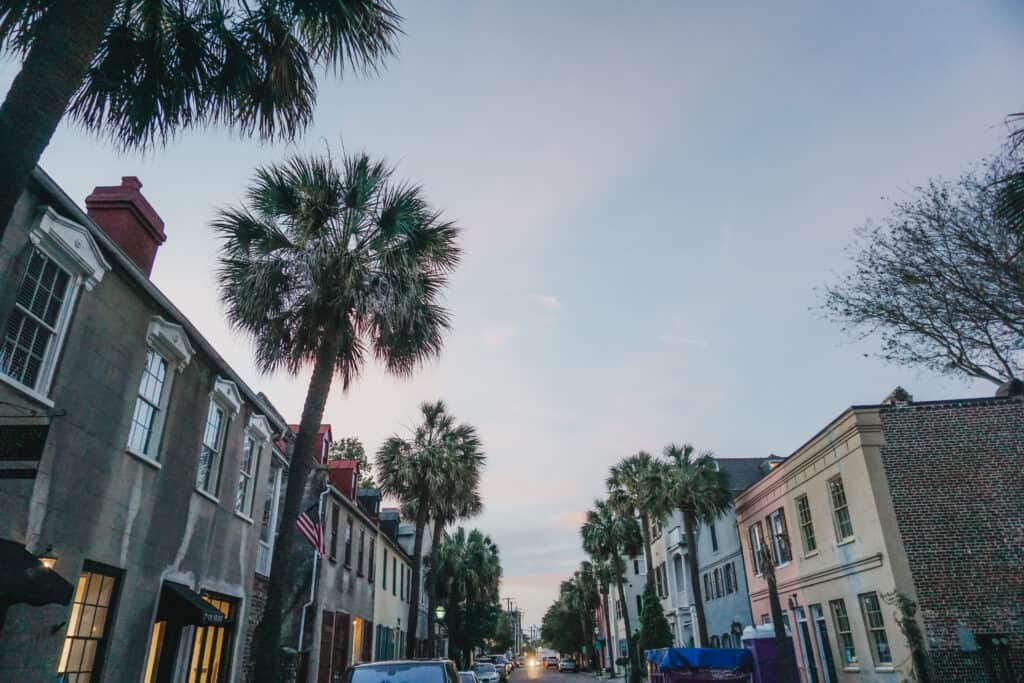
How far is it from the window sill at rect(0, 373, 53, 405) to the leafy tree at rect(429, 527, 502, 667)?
39.5 meters

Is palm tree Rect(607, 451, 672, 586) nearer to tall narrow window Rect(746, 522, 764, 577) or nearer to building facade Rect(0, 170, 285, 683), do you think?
tall narrow window Rect(746, 522, 764, 577)

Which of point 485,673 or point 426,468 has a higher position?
point 426,468

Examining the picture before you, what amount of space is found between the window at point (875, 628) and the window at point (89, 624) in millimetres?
18586

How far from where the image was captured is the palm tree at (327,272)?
41.0 ft

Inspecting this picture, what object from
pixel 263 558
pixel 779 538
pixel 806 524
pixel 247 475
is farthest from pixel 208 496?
pixel 779 538

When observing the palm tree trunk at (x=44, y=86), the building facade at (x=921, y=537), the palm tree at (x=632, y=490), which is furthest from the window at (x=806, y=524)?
the palm tree trunk at (x=44, y=86)

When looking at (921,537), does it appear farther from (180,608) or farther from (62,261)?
(62,261)

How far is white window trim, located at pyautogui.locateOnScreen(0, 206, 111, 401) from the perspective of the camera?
25.9ft

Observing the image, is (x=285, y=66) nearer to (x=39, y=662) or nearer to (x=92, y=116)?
(x=92, y=116)

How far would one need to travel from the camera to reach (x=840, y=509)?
20438 mm

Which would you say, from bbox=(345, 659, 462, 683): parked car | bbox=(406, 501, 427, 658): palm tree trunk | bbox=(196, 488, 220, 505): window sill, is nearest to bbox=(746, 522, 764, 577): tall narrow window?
bbox=(406, 501, 427, 658): palm tree trunk

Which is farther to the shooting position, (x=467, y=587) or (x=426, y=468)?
(x=467, y=587)

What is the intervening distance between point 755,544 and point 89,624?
86.8 ft

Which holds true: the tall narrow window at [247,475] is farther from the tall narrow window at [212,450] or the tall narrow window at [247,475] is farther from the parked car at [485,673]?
the parked car at [485,673]
